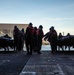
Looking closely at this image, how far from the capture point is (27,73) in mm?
11359

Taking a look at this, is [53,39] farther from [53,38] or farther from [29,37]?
[29,37]

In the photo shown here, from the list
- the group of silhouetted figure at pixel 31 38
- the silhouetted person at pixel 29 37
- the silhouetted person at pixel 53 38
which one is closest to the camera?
the silhouetted person at pixel 29 37

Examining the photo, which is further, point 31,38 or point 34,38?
point 34,38

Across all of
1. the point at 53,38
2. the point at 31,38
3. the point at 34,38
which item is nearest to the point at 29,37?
the point at 31,38

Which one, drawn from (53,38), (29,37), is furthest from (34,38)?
(29,37)

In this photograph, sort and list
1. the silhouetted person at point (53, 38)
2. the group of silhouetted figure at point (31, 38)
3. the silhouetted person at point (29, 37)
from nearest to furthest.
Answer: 1. the silhouetted person at point (29, 37)
2. the group of silhouetted figure at point (31, 38)
3. the silhouetted person at point (53, 38)

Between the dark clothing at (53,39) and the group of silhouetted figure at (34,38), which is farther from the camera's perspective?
the dark clothing at (53,39)

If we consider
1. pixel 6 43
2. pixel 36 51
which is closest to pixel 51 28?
pixel 36 51

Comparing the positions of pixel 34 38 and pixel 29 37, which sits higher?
pixel 29 37

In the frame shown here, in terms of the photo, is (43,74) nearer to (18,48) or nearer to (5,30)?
(18,48)

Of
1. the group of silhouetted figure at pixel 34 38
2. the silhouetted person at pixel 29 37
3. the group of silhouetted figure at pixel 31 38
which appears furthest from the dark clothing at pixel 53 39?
the silhouetted person at pixel 29 37

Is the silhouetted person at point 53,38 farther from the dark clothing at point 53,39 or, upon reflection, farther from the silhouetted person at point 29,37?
the silhouetted person at point 29,37

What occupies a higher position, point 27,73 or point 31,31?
point 31,31

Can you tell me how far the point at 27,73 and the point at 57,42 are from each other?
1406 centimetres
